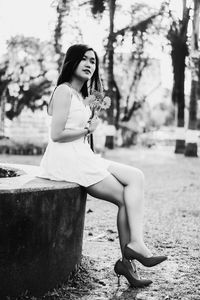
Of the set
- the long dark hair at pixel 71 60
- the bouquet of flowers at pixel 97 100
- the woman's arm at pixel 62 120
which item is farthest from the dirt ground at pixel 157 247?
the long dark hair at pixel 71 60

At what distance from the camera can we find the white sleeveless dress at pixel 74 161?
4.13m

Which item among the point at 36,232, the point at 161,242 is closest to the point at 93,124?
the point at 36,232

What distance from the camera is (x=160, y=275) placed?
4.51 meters

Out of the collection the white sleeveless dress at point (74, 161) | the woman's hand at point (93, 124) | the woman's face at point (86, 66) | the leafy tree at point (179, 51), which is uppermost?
the leafy tree at point (179, 51)

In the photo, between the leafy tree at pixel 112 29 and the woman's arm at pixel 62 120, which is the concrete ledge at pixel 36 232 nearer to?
the woman's arm at pixel 62 120

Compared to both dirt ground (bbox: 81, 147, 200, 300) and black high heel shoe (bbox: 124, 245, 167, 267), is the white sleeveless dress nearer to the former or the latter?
black high heel shoe (bbox: 124, 245, 167, 267)

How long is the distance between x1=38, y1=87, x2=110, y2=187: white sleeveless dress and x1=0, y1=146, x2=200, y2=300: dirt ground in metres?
0.82

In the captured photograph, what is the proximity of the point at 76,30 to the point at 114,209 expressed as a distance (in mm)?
13813

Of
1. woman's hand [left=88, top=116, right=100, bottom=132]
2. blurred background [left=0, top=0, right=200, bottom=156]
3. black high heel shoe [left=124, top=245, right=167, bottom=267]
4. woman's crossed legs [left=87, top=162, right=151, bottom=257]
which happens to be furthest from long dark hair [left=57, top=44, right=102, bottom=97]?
blurred background [left=0, top=0, right=200, bottom=156]

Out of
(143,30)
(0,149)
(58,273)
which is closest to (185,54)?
(143,30)

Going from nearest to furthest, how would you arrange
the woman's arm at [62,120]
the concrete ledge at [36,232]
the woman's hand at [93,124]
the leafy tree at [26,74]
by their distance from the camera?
the concrete ledge at [36,232], the woman's arm at [62,120], the woman's hand at [93,124], the leafy tree at [26,74]

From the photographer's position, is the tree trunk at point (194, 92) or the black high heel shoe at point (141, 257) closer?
the black high heel shoe at point (141, 257)

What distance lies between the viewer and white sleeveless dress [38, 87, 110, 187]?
13.6ft

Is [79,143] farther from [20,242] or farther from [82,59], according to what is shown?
[20,242]
